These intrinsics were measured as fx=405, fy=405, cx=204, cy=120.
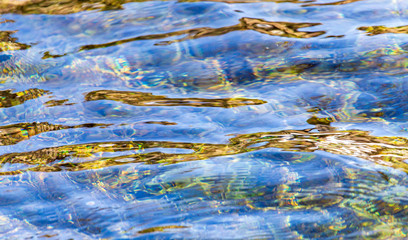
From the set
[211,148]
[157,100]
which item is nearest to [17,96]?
[157,100]

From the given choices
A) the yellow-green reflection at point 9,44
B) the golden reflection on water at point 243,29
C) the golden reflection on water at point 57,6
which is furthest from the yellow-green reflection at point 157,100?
the golden reflection on water at point 57,6

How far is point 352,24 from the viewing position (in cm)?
440

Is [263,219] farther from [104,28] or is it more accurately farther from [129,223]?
[104,28]

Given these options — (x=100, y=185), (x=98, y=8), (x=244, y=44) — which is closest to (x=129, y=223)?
(x=100, y=185)

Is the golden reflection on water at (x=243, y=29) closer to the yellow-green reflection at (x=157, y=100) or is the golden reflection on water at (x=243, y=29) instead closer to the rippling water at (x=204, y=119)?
the rippling water at (x=204, y=119)

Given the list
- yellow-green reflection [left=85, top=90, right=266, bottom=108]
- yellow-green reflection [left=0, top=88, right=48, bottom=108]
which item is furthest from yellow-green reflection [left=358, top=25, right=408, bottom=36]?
yellow-green reflection [left=0, top=88, right=48, bottom=108]

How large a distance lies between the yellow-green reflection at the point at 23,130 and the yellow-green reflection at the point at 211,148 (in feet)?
0.79

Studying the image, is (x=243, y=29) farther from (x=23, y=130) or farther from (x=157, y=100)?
(x=23, y=130)

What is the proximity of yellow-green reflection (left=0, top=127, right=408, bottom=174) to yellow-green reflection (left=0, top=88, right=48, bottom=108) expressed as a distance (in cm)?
88

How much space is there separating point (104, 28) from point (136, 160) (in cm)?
250

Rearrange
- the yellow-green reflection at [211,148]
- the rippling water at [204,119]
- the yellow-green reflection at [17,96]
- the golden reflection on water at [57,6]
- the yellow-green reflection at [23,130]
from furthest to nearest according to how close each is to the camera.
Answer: the golden reflection on water at [57,6] < the yellow-green reflection at [17,96] < the yellow-green reflection at [23,130] < the yellow-green reflection at [211,148] < the rippling water at [204,119]

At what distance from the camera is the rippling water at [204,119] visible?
2.40 m

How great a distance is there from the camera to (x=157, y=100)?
3.72m

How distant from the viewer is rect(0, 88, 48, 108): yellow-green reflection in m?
3.77
